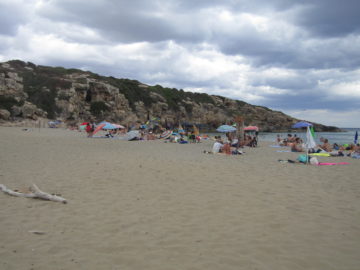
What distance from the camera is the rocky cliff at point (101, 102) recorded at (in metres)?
44.7

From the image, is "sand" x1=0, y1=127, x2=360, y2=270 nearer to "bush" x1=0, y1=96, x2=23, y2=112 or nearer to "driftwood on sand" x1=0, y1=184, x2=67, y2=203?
"driftwood on sand" x1=0, y1=184, x2=67, y2=203

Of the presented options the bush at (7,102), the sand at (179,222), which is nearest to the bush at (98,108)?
the bush at (7,102)

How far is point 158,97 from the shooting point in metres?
64.2

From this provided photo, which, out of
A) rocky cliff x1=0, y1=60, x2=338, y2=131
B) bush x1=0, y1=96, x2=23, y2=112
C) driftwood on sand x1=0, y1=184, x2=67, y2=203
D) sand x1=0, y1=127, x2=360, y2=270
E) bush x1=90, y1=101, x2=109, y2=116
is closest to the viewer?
sand x1=0, y1=127, x2=360, y2=270

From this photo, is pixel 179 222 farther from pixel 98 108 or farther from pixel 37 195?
pixel 98 108

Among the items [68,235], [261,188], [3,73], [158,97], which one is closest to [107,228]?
[68,235]

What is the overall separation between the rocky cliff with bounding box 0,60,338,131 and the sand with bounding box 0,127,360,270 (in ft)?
131

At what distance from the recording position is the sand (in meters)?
2.93

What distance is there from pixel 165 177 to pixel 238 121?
1405 centimetres

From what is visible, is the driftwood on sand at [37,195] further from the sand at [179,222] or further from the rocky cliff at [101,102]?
the rocky cliff at [101,102]

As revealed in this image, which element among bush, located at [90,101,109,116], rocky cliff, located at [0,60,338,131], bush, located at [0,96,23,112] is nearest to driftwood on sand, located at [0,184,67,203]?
rocky cliff, located at [0,60,338,131]

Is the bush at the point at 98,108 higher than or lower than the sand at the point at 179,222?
higher

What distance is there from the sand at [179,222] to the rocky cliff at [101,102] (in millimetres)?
39965

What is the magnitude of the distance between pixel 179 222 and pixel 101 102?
5125cm
